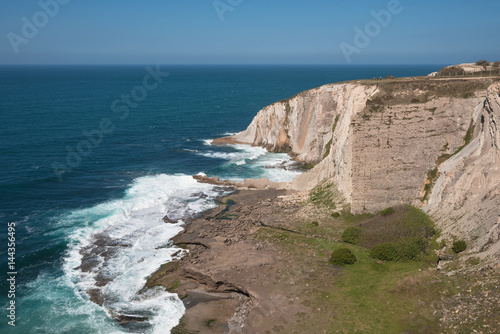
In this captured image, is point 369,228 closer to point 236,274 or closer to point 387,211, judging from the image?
point 387,211

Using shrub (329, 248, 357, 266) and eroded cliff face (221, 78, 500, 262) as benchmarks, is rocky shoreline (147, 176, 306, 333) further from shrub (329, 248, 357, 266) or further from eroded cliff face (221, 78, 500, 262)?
eroded cliff face (221, 78, 500, 262)

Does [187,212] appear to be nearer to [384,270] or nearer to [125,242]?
[125,242]

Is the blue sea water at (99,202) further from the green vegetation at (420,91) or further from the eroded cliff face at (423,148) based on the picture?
the green vegetation at (420,91)

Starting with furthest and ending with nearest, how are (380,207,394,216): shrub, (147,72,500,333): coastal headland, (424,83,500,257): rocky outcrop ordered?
(380,207,394,216): shrub < (424,83,500,257): rocky outcrop < (147,72,500,333): coastal headland

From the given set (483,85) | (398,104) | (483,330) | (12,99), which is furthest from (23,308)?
(12,99)

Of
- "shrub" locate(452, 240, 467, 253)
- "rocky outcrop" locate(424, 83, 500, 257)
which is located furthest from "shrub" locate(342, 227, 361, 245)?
"shrub" locate(452, 240, 467, 253)

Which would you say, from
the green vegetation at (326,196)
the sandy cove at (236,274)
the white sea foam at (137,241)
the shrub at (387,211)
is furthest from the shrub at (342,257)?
the white sea foam at (137,241)
